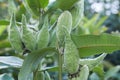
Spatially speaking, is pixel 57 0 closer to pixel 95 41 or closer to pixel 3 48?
pixel 95 41

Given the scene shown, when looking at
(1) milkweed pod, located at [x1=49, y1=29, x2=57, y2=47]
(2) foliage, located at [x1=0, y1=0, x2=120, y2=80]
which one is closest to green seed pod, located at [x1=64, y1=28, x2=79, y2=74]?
(2) foliage, located at [x1=0, y1=0, x2=120, y2=80]

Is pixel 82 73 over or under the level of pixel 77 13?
under

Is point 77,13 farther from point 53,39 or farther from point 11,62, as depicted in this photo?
point 11,62

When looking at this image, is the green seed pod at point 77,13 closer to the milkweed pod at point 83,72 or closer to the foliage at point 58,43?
the foliage at point 58,43

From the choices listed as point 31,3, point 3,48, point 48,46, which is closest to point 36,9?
point 31,3

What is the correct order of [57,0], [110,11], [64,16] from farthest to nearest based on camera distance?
[110,11], [57,0], [64,16]

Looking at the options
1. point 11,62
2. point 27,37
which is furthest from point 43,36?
point 11,62
